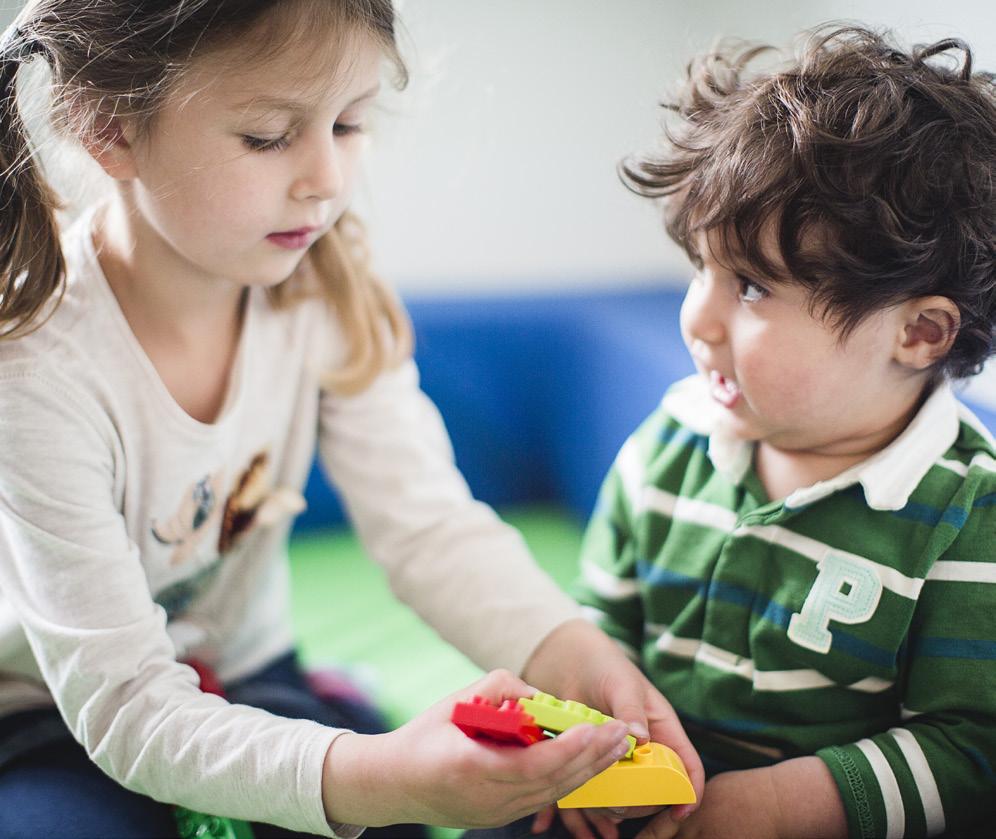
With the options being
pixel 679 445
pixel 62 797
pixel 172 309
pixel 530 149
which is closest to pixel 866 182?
pixel 679 445

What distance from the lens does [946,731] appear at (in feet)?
1.86

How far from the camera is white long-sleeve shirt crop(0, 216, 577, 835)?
22.2 inches

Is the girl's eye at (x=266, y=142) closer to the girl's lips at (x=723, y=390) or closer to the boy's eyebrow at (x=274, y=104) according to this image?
the boy's eyebrow at (x=274, y=104)

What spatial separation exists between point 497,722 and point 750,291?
0.94 feet

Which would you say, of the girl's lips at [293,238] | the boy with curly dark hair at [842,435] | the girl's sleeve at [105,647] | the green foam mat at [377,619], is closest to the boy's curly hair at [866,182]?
the boy with curly dark hair at [842,435]

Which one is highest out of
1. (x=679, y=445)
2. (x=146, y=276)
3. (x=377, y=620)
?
(x=146, y=276)

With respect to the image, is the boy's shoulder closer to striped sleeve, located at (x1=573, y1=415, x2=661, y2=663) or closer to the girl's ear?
striped sleeve, located at (x1=573, y1=415, x2=661, y2=663)

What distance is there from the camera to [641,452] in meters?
0.73

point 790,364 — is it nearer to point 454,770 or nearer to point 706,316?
point 706,316

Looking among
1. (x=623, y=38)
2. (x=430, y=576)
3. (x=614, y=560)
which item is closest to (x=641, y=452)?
(x=614, y=560)

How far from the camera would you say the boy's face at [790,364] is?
1.88 feet

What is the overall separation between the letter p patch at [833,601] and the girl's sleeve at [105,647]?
0.28 metres

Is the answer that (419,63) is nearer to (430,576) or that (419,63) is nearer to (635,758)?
(430,576)

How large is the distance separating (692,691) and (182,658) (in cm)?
37
